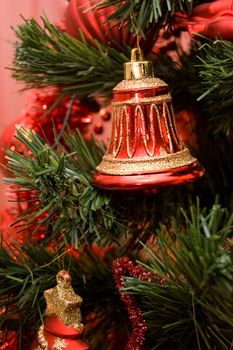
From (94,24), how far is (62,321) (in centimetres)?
35

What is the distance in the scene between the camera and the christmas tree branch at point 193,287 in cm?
38

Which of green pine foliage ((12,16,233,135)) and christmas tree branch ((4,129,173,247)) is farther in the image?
green pine foliage ((12,16,233,135))

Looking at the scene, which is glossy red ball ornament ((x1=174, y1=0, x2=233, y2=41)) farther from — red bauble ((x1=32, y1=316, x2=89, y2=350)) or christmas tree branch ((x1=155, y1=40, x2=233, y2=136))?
red bauble ((x1=32, y1=316, x2=89, y2=350))

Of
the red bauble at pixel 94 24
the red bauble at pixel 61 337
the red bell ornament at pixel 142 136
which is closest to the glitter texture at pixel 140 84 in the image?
the red bell ornament at pixel 142 136

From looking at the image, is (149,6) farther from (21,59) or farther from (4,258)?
(4,258)

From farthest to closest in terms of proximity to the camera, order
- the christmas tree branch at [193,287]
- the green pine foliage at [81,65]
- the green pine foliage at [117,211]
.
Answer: the green pine foliage at [81,65]
the green pine foliage at [117,211]
the christmas tree branch at [193,287]

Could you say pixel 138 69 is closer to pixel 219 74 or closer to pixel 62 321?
pixel 219 74

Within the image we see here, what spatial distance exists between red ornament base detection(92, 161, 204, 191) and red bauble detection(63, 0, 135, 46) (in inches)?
7.8

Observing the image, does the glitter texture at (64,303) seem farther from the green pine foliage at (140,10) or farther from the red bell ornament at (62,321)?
the green pine foliage at (140,10)

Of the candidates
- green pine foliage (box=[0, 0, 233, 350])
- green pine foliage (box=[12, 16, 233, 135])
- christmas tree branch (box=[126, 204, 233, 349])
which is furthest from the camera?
green pine foliage (box=[12, 16, 233, 135])

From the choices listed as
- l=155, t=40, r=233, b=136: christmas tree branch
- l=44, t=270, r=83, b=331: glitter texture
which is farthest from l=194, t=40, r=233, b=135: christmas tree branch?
l=44, t=270, r=83, b=331: glitter texture

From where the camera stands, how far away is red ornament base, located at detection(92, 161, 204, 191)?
509 mm

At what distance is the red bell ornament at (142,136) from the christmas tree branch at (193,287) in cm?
6

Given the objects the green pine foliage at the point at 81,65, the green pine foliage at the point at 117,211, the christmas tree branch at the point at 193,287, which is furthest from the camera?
the green pine foliage at the point at 81,65
